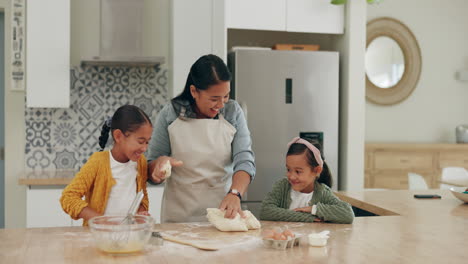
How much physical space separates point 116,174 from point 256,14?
2187 millimetres

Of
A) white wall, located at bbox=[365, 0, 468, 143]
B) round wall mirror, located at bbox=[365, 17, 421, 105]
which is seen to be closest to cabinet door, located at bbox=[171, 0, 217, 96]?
round wall mirror, located at bbox=[365, 17, 421, 105]

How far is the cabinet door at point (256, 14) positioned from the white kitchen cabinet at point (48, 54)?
1.10 meters

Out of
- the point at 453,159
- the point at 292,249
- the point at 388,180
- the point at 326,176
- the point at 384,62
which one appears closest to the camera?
the point at 292,249

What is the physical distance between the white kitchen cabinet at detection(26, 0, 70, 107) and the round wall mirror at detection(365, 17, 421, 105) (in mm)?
2886

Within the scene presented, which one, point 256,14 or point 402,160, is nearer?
point 256,14

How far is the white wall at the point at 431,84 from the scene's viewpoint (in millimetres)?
5266

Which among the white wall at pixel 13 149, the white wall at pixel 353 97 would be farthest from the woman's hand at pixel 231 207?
the white wall at pixel 13 149

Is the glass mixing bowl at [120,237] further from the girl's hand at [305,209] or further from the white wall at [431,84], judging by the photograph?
the white wall at [431,84]

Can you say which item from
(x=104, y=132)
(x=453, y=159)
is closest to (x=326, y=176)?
(x=104, y=132)

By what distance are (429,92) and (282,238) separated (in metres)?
4.38

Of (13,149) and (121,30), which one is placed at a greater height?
(121,30)

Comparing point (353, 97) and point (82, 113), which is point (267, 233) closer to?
point (353, 97)

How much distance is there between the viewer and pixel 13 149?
3865 millimetres

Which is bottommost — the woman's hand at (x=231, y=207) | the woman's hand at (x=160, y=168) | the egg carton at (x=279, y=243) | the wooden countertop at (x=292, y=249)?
the wooden countertop at (x=292, y=249)
